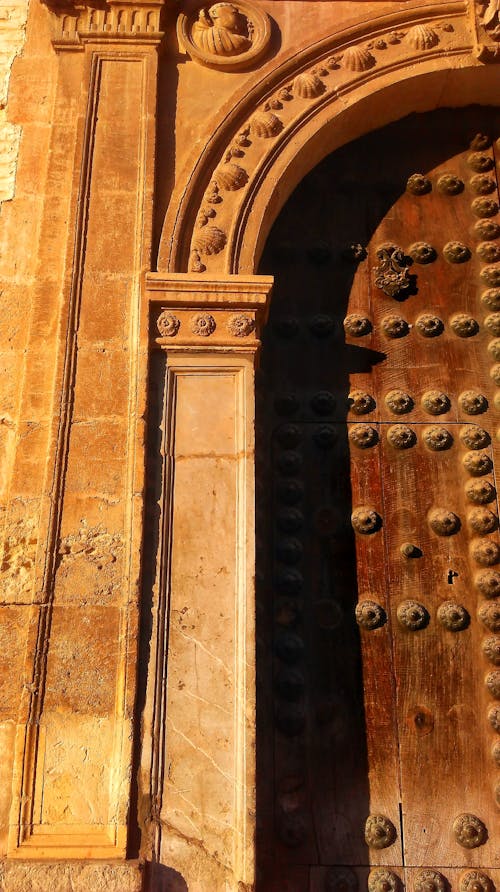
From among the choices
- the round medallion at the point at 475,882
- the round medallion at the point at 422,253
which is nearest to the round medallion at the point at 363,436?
the round medallion at the point at 422,253

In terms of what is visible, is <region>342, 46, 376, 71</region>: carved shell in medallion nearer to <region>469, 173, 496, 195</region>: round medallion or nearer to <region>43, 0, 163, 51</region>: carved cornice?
<region>469, 173, 496, 195</region>: round medallion

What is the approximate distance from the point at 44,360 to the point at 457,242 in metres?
2.18

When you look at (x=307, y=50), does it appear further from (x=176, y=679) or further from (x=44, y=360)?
(x=176, y=679)

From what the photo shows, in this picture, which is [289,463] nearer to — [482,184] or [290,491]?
[290,491]

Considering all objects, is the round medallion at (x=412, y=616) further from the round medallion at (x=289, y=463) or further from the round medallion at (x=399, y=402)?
the round medallion at (x=399, y=402)

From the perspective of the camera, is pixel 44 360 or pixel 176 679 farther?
pixel 44 360

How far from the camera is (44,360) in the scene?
3.58 metres

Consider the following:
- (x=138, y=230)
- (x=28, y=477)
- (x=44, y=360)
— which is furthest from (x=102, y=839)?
(x=138, y=230)

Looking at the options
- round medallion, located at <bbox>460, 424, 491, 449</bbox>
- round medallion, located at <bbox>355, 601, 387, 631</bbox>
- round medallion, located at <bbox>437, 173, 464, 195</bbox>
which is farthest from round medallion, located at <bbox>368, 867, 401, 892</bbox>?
round medallion, located at <bbox>437, 173, 464, 195</bbox>

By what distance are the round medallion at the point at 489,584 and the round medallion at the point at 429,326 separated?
118cm

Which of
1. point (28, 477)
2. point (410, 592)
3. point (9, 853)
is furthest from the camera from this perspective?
point (410, 592)

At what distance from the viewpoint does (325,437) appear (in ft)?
12.5

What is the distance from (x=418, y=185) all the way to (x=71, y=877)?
11.7 ft

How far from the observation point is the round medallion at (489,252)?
422 cm
